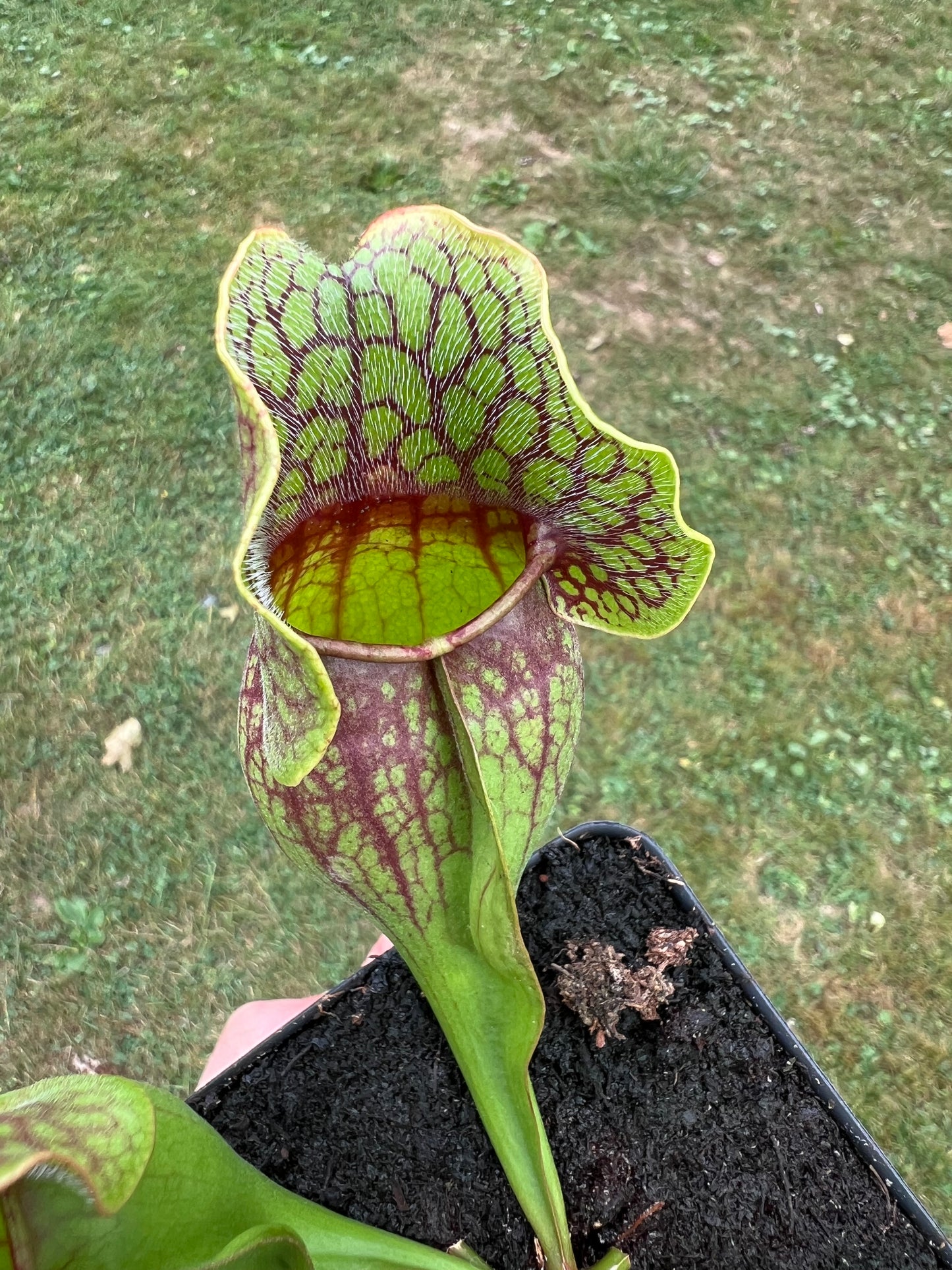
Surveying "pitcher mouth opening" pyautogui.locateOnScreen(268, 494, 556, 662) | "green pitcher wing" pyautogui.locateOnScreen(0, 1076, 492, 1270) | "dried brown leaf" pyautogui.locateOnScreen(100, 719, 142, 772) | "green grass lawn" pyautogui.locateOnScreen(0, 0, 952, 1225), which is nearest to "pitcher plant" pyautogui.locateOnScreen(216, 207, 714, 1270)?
"pitcher mouth opening" pyautogui.locateOnScreen(268, 494, 556, 662)

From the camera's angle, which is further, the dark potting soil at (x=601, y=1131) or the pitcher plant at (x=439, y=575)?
the dark potting soil at (x=601, y=1131)

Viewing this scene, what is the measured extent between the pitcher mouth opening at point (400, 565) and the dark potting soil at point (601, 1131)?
32 cm

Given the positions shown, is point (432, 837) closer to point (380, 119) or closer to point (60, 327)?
point (60, 327)

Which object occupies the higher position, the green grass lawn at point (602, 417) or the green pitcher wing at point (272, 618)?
the green pitcher wing at point (272, 618)

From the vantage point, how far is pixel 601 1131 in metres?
0.73

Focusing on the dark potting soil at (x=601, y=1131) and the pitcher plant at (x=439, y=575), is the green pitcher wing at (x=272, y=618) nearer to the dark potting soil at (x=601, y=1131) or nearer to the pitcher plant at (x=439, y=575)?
the pitcher plant at (x=439, y=575)

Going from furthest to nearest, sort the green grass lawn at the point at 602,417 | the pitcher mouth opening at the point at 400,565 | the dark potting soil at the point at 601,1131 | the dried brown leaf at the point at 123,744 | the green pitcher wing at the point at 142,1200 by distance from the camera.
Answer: the dried brown leaf at the point at 123,744, the green grass lawn at the point at 602,417, the dark potting soil at the point at 601,1131, the pitcher mouth opening at the point at 400,565, the green pitcher wing at the point at 142,1200

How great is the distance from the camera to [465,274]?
1.51 feet

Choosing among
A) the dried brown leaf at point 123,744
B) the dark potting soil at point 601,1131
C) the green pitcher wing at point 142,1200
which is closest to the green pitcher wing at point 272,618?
the green pitcher wing at point 142,1200

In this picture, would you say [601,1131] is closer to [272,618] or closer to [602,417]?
[272,618]

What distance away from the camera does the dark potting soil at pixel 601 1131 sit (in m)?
0.69

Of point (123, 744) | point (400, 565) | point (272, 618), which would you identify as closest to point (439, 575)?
point (400, 565)

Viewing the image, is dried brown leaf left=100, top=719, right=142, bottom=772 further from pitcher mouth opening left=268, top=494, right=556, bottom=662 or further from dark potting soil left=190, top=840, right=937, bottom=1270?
pitcher mouth opening left=268, top=494, right=556, bottom=662

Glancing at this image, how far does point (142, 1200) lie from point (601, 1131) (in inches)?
15.2
